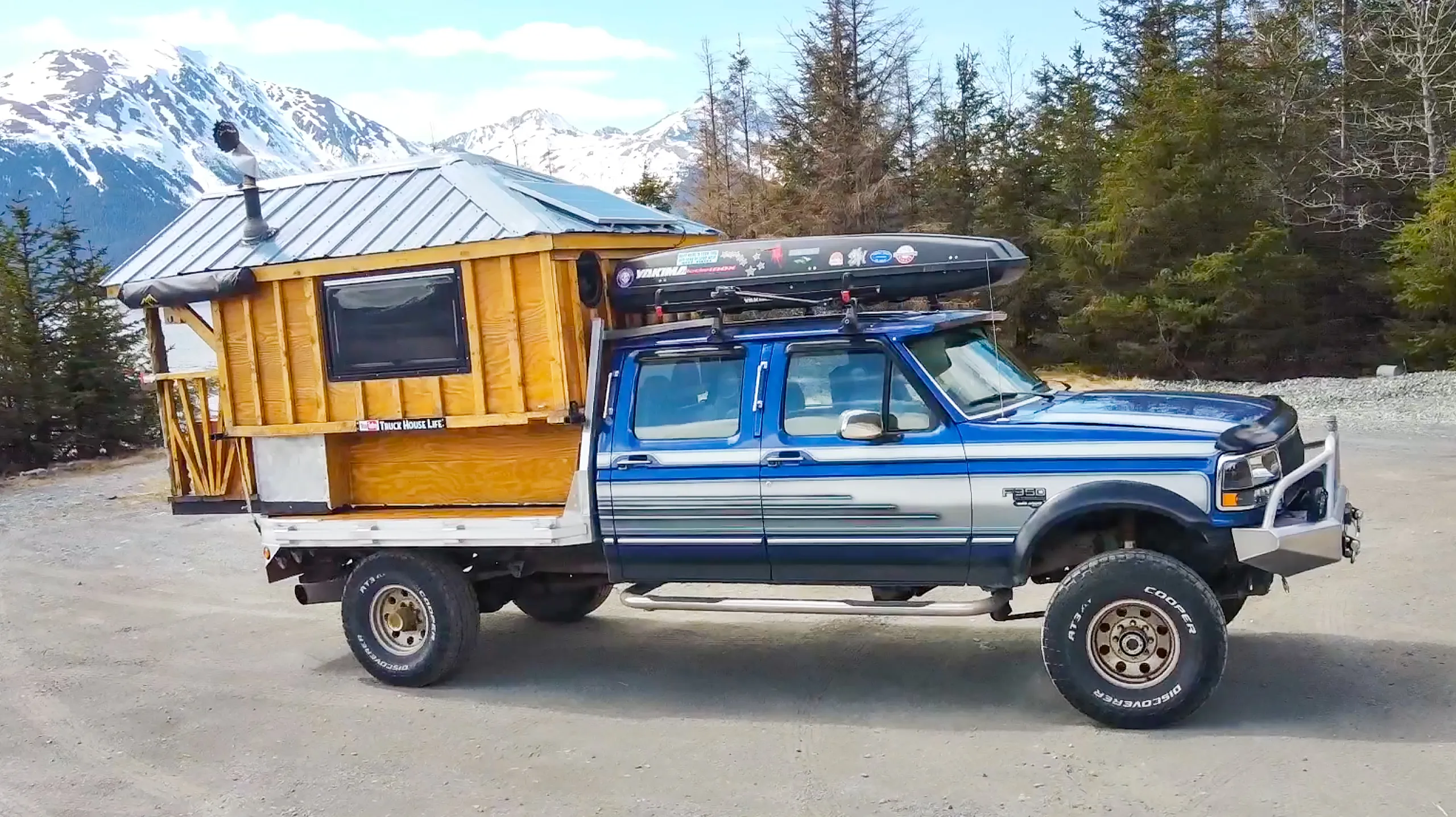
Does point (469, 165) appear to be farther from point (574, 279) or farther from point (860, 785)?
point (860, 785)

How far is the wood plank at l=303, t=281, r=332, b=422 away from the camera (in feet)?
22.9

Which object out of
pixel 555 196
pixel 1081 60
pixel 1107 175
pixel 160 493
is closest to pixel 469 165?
pixel 555 196

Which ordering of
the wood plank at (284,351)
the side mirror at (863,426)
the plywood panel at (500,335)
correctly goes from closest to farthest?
the side mirror at (863,426) → the plywood panel at (500,335) → the wood plank at (284,351)

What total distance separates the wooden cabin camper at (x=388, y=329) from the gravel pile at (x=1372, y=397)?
1163 centimetres

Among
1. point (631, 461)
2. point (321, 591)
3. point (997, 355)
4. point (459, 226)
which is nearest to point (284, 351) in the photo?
point (459, 226)

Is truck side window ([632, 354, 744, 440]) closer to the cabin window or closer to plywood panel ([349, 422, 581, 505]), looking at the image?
plywood panel ([349, 422, 581, 505])

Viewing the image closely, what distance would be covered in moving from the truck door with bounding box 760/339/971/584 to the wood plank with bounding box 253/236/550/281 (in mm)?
1517

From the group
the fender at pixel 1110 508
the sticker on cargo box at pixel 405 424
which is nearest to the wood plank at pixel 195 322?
the sticker on cargo box at pixel 405 424

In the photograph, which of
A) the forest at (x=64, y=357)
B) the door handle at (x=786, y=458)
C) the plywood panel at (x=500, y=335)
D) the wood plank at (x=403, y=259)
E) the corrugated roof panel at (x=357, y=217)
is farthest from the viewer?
the forest at (x=64, y=357)

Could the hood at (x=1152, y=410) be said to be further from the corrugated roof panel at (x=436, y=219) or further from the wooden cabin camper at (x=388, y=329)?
the corrugated roof panel at (x=436, y=219)

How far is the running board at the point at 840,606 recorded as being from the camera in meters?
5.67

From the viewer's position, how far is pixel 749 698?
6359mm

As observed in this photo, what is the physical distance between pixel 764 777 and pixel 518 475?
279 centimetres

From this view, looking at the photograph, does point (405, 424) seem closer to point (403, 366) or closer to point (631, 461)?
point (403, 366)
